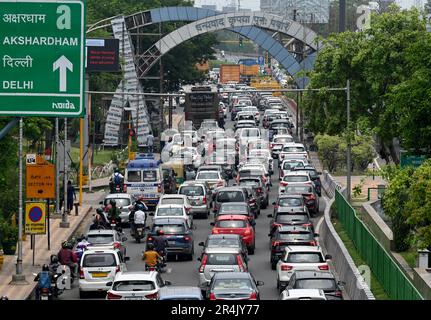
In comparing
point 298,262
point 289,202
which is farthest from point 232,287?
point 289,202

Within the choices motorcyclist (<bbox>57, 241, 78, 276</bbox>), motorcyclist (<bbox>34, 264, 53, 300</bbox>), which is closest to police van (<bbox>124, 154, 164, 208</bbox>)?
motorcyclist (<bbox>57, 241, 78, 276</bbox>)

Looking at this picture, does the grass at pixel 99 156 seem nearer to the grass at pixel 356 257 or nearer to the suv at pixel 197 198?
the suv at pixel 197 198

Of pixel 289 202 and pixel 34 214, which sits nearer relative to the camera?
pixel 34 214

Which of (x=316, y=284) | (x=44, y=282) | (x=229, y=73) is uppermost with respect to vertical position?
(x=229, y=73)

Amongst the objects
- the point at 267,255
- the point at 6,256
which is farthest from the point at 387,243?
the point at 6,256

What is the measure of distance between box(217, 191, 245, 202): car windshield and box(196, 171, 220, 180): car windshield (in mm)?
7673

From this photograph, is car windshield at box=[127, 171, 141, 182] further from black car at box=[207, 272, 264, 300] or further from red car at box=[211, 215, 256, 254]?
black car at box=[207, 272, 264, 300]

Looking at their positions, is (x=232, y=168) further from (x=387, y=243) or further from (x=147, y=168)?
(x=387, y=243)

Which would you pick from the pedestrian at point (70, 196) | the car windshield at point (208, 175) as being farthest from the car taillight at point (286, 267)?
the car windshield at point (208, 175)

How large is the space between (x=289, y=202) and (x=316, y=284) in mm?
18459

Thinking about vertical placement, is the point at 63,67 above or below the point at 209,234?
above

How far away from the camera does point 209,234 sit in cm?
4334

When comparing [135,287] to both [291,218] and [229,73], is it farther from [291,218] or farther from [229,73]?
[229,73]

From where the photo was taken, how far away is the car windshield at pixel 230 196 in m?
47.1
